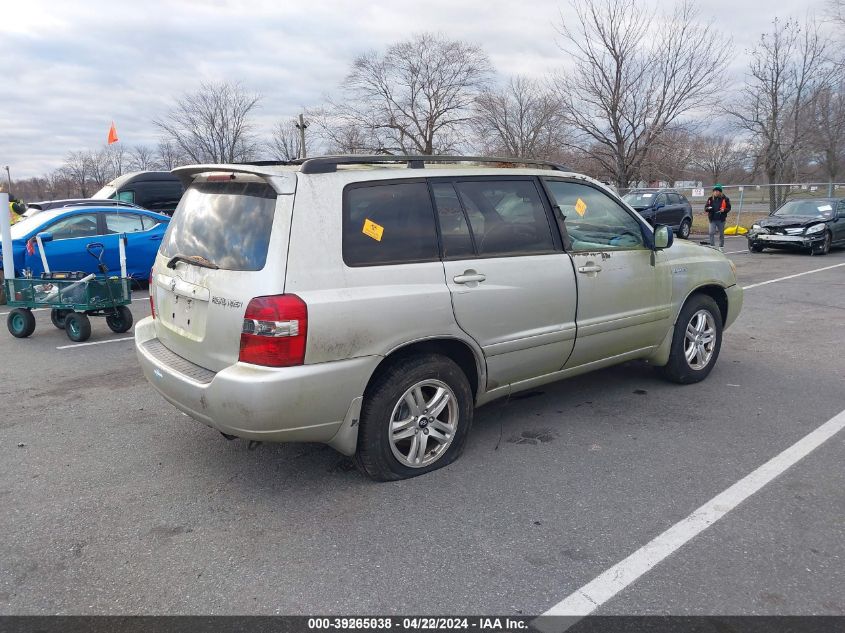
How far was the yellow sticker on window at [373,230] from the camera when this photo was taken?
3.49 metres

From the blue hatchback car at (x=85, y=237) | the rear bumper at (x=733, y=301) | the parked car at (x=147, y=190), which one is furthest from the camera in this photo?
the parked car at (x=147, y=190)

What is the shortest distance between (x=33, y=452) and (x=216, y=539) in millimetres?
1900

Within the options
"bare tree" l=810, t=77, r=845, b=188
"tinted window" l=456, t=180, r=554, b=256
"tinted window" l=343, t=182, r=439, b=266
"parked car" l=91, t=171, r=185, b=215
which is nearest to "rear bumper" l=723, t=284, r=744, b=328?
"tinted window" l=456, t=180, r=554, b=256

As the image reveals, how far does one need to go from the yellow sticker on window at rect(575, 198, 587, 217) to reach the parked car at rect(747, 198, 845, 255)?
14160 millimetres

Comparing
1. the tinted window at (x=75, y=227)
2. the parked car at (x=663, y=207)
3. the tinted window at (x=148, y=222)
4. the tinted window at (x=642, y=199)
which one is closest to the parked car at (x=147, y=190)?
the tinted window at (x=148, y=222)

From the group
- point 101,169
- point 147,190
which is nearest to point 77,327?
point 147,190

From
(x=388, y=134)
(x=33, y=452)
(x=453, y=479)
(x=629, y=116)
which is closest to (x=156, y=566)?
(x=453, y=479)

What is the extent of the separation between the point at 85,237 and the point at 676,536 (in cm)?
1015

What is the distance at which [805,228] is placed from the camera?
52.9 ft

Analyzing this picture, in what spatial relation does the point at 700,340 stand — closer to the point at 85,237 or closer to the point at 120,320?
the point at 120,320

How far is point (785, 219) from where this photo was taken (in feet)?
54.9

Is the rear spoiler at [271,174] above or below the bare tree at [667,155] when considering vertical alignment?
below

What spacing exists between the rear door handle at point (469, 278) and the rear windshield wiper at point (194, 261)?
134cm

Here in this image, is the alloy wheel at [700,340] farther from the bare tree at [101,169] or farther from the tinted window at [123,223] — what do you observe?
the bare tree at [101,169]
